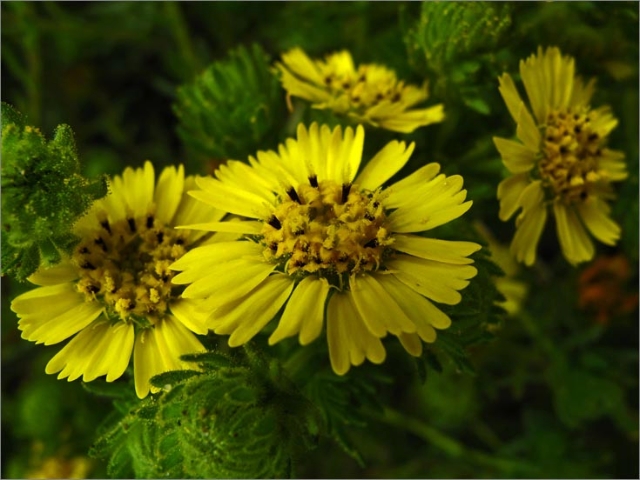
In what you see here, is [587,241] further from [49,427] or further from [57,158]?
[49,427]

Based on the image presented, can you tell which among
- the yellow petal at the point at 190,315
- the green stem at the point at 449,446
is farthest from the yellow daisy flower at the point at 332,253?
the green stem at the point at 449,446

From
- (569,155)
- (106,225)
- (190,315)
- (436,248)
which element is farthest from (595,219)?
(106,225)

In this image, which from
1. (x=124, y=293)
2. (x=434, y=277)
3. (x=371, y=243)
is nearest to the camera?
(x=434, y=277)

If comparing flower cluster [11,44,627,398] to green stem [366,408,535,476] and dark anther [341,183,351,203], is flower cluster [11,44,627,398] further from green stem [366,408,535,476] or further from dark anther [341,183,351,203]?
green stem [366,408,535,476]

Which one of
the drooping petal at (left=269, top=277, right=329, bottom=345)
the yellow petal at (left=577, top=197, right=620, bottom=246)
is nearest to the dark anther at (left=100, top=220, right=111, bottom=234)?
the drooping petal at (left=269, top=277, right=329, bottom=345)

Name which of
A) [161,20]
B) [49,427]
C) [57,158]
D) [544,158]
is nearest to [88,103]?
[161,20]

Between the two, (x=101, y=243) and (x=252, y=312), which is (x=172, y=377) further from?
(x=101, y=243)
